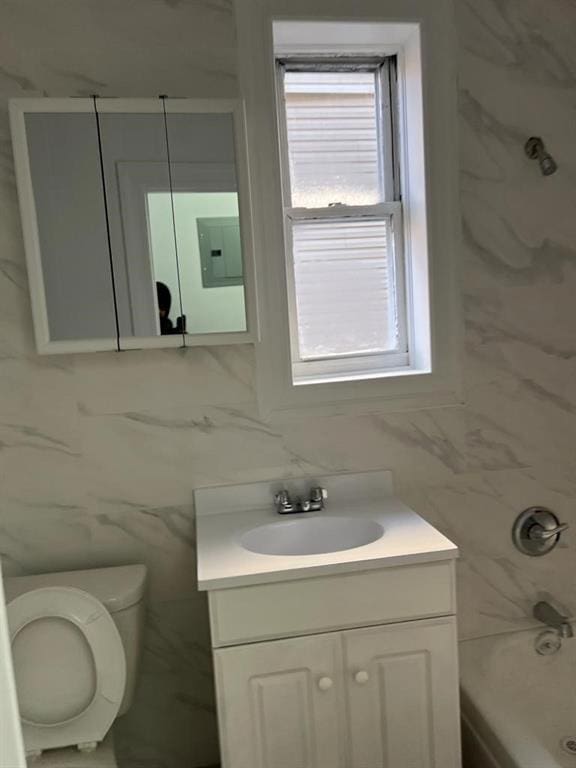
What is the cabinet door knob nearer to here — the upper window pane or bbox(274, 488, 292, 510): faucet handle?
bbox(274, 488, 292, 510): faucet handle

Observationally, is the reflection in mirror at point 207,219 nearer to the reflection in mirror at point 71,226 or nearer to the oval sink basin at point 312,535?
the reflection in mirror at point 71,226

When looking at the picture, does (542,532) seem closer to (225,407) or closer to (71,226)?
(225,407)

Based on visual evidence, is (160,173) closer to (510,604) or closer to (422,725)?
(422,725)

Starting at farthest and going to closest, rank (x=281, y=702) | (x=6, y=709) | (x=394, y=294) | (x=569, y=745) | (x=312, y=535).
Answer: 1. (x=394, y=294)
2. (x=569, y=745)
3. (x=312, y=535)
4. (x=281, y=702)
5. (x=6, y=709)

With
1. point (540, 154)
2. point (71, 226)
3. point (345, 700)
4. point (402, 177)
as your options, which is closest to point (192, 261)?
point (71, 226)

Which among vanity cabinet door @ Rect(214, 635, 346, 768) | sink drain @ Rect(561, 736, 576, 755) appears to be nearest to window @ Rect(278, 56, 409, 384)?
vanity cabinet door @ Rect(214, 635, 346, 768)

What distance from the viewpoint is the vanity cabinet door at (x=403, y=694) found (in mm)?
1516

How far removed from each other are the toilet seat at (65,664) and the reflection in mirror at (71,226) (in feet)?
2.14

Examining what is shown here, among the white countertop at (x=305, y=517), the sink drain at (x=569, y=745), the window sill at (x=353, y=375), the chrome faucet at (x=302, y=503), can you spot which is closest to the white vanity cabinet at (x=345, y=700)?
the white countertop at (x=305, y=517)

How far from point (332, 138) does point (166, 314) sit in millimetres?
755

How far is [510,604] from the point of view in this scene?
205 centimetres

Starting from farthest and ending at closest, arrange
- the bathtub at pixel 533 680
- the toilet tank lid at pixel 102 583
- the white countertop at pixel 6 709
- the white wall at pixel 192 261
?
the bathtub at pixel 533 680 → the white wall at pixel 192 261 → the toilet tank lid at pixel 102 583 → the white countertop at pixel 6 709

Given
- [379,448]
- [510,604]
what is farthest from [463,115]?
[510,604]

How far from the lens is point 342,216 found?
1968 mm
